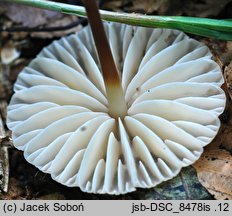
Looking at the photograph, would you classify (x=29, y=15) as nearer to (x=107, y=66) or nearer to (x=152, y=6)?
(x=152, y=6)

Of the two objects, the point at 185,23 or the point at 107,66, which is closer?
the point at 107,66

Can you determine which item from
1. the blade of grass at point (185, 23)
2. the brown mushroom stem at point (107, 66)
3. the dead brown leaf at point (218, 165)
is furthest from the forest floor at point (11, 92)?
the brown mushroom stem at point (107, 66)

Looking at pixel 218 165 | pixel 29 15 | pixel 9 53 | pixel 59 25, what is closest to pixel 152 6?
pixel 59 25

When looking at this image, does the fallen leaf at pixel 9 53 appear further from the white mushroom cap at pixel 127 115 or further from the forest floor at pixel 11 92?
the white mushroom cap at pixel 127 115

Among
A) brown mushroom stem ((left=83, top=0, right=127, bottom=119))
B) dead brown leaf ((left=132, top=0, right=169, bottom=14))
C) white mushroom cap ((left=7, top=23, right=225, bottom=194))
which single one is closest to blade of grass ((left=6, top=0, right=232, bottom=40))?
white mushroom cap ((left=7, top=23, right=225, bottom=194))

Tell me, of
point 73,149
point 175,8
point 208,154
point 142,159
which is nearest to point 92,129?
point 73,149

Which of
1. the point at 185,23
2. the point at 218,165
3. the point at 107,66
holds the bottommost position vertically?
the point at 218,165

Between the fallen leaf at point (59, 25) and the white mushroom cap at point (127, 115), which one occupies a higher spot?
the fallen leaf at point (59, 25)
